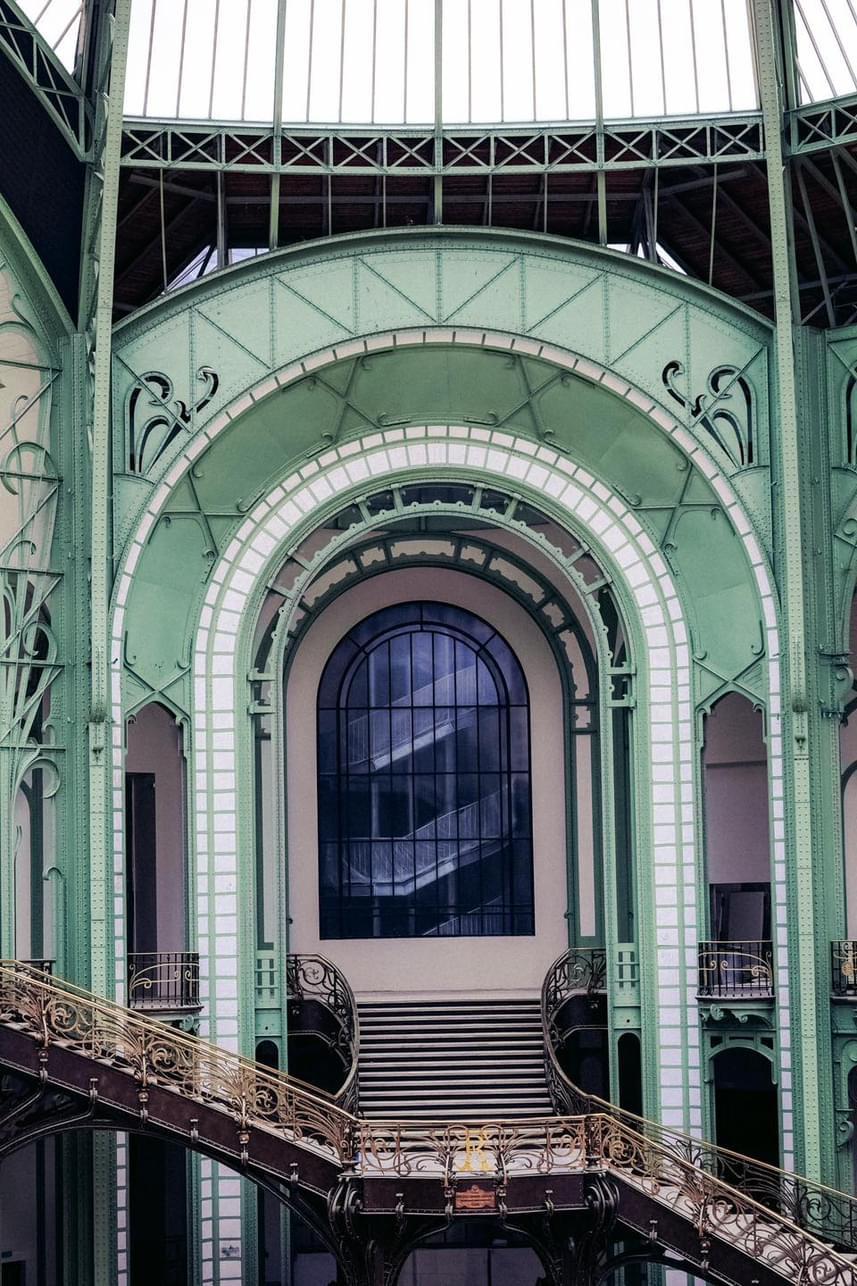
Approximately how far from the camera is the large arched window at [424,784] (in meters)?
36.9

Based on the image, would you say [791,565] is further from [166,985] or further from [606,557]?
[166,985]

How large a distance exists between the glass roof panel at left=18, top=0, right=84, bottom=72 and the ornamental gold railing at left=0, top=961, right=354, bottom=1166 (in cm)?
1417

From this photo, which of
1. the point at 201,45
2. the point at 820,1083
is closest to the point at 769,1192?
the point at 820,1083

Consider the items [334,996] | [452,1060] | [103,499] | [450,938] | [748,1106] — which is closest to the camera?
[103,499]

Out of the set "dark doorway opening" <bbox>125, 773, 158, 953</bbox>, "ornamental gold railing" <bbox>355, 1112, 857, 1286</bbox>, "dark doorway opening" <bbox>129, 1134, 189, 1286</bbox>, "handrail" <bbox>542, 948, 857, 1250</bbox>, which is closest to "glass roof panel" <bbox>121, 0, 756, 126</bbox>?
"dark doorway opening" <bbox>125, 773, 158, 953</bbox>

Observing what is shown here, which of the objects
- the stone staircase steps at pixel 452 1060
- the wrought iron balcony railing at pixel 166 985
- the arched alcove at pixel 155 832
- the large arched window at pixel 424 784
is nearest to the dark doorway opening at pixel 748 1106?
the stone staircase steps at pixel 452 1060

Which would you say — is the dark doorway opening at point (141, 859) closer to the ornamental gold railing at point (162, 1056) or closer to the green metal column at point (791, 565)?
the ornamental gold railing at point (162, 1056)

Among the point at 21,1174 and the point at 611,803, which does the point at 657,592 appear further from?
the point at 21,1174

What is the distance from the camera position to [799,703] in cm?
3012

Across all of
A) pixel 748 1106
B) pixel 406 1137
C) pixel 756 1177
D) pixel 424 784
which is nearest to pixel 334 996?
pixel 424 784

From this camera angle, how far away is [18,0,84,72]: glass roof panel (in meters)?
30.0

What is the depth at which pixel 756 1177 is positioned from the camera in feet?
96.2

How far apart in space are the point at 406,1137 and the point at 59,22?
58.0 ft

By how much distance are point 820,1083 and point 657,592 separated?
805 centimetres
